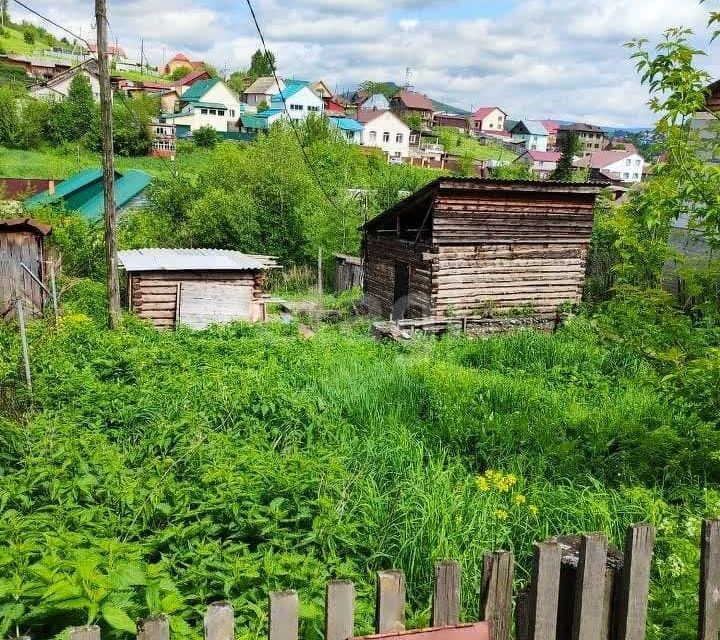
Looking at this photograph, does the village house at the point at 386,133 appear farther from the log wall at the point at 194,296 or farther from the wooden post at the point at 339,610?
the wooden post at the point at 339,610

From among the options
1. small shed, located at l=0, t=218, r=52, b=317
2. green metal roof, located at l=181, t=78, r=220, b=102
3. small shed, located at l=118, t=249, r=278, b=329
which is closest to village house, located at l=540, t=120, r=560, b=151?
green metal roof, located at l=181, t=78, r=220, b=102

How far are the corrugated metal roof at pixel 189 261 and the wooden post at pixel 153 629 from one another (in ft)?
43.9

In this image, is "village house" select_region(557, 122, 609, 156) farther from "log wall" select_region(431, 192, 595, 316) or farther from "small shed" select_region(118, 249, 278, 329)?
"small shed" select_region(118, 249, 278, 329)

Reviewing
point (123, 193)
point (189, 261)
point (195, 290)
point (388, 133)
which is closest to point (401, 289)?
point (195, 290)

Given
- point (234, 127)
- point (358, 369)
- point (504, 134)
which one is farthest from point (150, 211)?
point (504, 134)

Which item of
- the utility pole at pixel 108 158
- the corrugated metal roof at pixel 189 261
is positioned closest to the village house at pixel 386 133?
the corrugated metal roof at pixel 189 261

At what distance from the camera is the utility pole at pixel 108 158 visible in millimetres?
10906

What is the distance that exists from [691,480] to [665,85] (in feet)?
11.6

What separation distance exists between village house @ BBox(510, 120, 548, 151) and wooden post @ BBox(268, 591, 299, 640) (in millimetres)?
119445

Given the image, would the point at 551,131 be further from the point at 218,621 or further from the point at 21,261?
the point at 218,621

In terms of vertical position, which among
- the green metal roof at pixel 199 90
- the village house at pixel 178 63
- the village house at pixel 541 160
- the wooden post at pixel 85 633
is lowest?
the wooden post at pixel 85 633

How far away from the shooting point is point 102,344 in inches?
412

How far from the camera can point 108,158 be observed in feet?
37.3

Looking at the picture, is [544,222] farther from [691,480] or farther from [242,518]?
[242,518]
